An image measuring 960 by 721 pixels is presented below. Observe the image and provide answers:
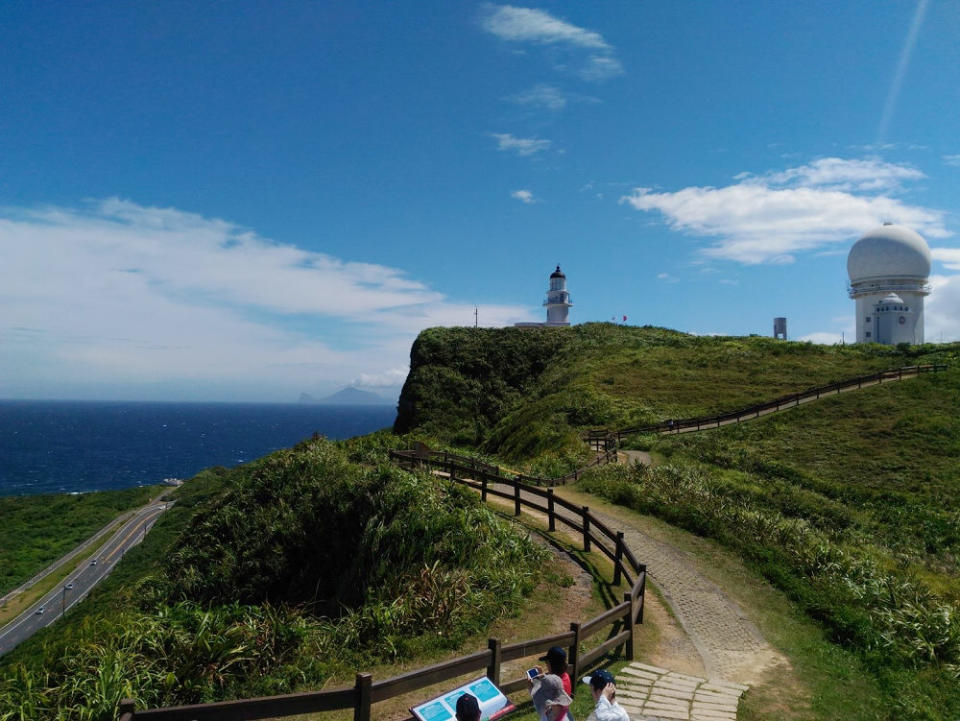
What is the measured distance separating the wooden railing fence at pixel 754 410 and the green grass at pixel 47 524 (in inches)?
2311

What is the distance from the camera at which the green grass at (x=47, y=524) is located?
59.8m

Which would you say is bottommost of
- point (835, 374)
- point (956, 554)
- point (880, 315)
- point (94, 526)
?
point (94, 526)

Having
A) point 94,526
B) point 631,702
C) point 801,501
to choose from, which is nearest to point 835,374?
point 801,501

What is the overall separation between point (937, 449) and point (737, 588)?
2299 cm

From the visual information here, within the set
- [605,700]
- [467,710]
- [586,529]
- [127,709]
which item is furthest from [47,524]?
[605,700]

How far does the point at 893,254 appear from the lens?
2559 inches

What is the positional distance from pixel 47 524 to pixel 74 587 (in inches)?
1090

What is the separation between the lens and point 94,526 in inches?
2926

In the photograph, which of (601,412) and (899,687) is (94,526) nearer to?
(601,412)

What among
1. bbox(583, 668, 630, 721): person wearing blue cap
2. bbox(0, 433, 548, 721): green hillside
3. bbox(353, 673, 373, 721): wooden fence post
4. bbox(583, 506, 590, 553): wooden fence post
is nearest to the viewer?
bbox(583, 668, 630, 721): person wearing blue cap

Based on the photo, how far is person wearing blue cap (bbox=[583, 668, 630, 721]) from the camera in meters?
4.80

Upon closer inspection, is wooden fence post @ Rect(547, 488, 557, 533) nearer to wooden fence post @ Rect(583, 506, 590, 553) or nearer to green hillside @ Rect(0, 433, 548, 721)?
wooden fence post @ Rect(583, 506, 590, 553)

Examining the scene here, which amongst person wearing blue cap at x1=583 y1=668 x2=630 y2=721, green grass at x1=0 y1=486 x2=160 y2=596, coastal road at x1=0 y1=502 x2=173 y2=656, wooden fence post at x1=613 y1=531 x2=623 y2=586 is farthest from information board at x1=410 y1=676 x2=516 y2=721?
green grass at x1=0 y1=486 x2=160 y2=596

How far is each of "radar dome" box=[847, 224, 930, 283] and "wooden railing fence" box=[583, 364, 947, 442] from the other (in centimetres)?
3056
